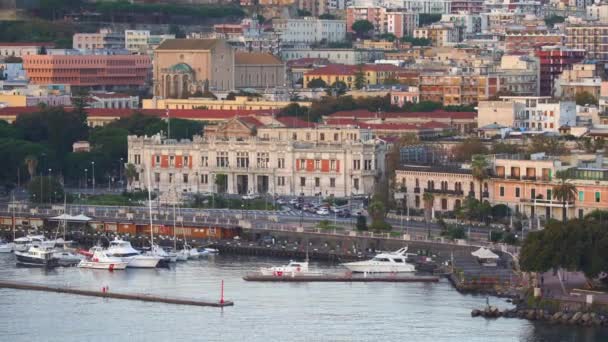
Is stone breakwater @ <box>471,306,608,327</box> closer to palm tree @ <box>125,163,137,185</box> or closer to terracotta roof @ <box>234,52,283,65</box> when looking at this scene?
palm tree @ <box>125,163,137,185</box>

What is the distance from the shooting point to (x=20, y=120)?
7750 cm

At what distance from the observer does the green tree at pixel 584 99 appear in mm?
81812

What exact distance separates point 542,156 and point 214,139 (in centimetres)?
1164

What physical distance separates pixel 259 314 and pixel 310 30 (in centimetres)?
7631

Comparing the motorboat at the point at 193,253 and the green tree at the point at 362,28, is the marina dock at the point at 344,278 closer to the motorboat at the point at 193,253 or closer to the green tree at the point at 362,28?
the motorboat at the point at 193,253

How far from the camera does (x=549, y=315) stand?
44812 millimetres

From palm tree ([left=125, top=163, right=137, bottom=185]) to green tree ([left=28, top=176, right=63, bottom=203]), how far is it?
12.8 feet

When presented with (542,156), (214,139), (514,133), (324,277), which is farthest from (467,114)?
(324,277)

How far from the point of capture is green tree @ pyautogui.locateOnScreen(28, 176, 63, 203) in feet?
209

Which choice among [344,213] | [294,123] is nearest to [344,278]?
[344,213]

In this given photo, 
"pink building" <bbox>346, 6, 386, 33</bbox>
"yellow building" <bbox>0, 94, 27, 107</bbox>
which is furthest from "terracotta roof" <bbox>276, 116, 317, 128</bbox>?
"pink building" <bbox>346, 6, 386, 33</bbox>

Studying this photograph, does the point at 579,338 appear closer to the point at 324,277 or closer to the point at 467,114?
the point at 324,277

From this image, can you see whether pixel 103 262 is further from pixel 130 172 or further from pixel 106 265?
pixel 130 172

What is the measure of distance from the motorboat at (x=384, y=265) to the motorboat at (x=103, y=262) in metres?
5.05
